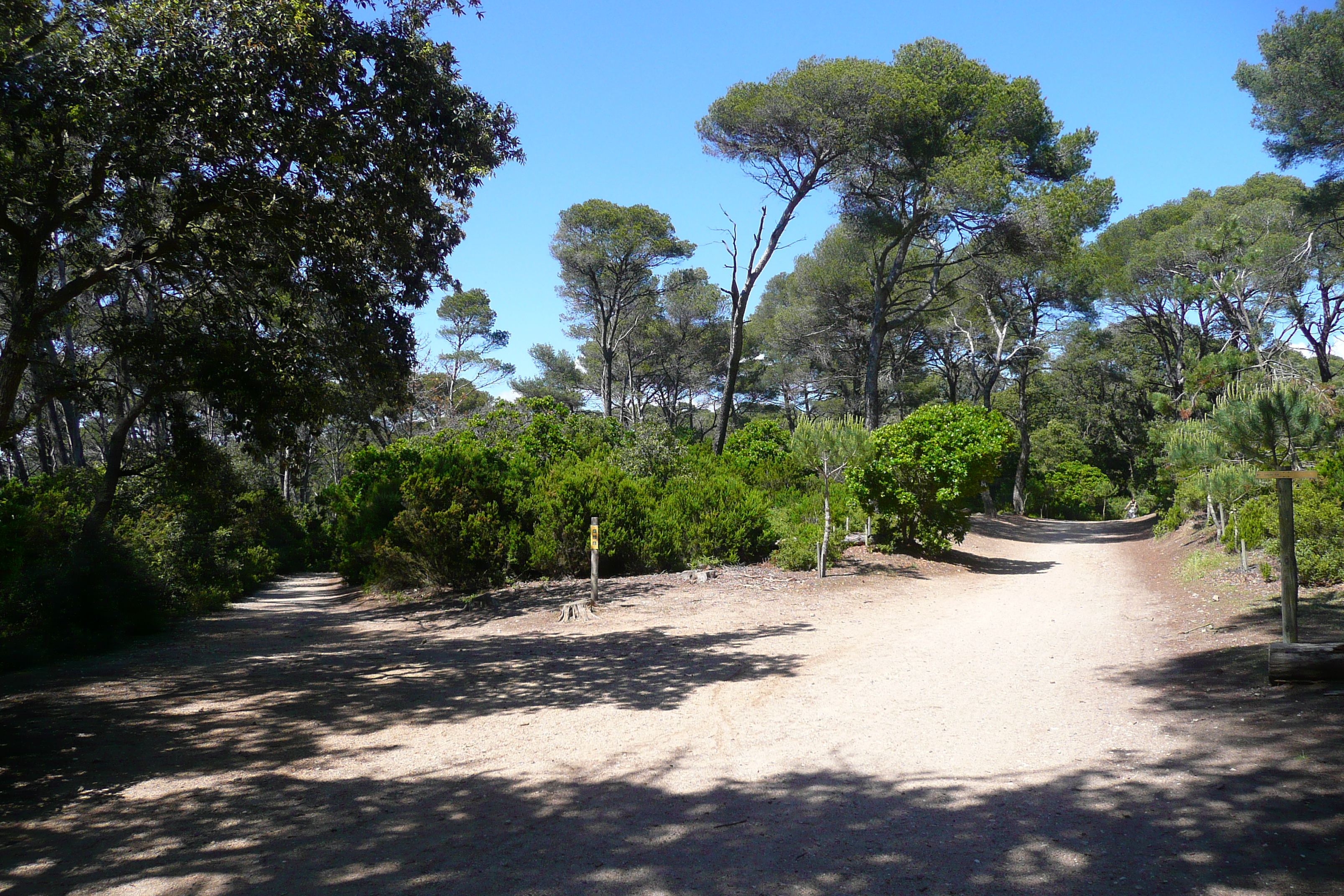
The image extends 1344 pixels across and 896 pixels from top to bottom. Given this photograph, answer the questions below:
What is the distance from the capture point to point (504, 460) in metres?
15.3

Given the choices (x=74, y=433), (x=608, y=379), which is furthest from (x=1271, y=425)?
(x=608, y=379)

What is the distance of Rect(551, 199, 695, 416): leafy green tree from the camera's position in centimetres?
3303

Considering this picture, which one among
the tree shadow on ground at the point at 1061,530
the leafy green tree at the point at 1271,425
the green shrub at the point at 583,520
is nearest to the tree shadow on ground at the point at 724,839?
the leafy green tree at the point at 1271,425

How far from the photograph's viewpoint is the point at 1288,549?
223 inches

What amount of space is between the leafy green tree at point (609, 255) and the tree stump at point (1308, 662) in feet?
94.1

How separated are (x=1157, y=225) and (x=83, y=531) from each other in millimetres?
34002

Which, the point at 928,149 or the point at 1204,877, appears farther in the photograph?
the point at 928,149

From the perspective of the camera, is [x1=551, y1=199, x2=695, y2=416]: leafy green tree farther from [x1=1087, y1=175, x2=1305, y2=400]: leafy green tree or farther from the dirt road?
the dirt road

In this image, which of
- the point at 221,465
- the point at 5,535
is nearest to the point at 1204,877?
the point at 5,535

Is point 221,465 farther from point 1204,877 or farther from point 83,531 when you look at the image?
point 1204,877

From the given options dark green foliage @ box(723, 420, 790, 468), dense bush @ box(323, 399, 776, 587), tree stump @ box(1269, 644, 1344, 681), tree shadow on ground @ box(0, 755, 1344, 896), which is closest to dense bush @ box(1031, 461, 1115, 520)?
dark green foliage @ box(723, 420, 790, 468)

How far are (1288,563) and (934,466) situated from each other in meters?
8.86

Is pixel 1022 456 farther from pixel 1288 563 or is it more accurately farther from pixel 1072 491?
pixel 1288 563

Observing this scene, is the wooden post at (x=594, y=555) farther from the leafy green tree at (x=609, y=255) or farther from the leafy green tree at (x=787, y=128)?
the leafy green tree at (x=609, y=255)
